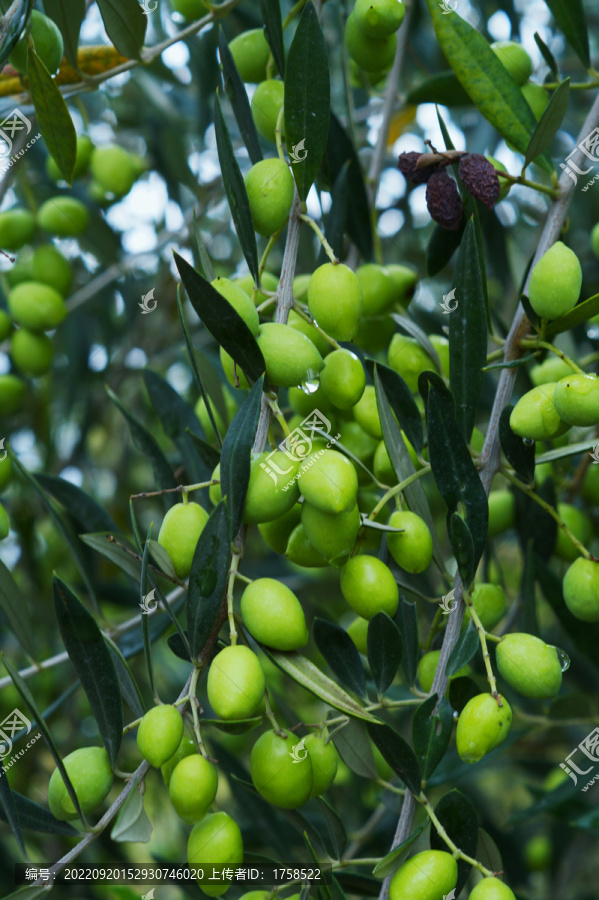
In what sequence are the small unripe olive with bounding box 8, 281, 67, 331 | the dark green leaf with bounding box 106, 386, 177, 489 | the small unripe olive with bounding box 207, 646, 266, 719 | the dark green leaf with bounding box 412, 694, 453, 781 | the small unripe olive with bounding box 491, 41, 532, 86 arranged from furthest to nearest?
the small unripe olive with bounding box 8, 281, 67, 331 < the dark green leaf with bounding box 106, 386, 177, 489 < the small unripe olive with bounding box 491, 41, 532, 86 < the dark green leaf with bounding box 412, 694, 453, 781 < the small unripe olive with bounding box 207, 646, 266, 719

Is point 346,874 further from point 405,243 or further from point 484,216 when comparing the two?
point 405,243

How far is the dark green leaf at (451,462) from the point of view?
849 millimetres

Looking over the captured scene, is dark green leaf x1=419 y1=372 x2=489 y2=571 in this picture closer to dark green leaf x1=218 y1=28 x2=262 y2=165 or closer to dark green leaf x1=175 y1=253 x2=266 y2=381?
dark green leaf x1=175 y1=253 x2=266 y2=381

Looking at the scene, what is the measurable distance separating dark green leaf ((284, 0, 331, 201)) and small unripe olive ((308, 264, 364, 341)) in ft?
0.41

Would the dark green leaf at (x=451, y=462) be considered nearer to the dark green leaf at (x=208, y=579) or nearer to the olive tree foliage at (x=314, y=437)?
the olive tree foliage at (x=314, y=437)

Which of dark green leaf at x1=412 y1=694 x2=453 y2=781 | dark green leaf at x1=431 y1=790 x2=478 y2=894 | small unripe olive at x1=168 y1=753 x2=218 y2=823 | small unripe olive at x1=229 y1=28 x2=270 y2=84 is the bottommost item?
dark green leaf at x1=431 y1=790 x2=478 y2=894

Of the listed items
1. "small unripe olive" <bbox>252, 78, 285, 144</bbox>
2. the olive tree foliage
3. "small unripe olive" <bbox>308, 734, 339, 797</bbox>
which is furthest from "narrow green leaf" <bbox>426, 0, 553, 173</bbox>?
"small unripe olive" <bbox>308, 734, 339, 797</bbox>

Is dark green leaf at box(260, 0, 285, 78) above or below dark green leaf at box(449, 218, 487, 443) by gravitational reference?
above

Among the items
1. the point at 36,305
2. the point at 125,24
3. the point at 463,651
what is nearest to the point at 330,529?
the point at 463,651

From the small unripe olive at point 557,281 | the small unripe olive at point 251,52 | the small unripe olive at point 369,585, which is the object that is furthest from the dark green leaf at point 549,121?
the small unripe olive at point 369,585

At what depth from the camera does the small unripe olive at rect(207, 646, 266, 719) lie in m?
0.70

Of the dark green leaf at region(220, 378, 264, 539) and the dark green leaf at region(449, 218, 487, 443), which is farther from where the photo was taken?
the dark green leaf at region(449, 218, 487, 443)

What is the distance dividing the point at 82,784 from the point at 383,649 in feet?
1.17

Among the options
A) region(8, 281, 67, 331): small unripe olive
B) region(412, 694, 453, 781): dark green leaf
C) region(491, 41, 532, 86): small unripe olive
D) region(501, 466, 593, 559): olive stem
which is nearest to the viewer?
region(412, 694, 453, 781): dark green leaf
